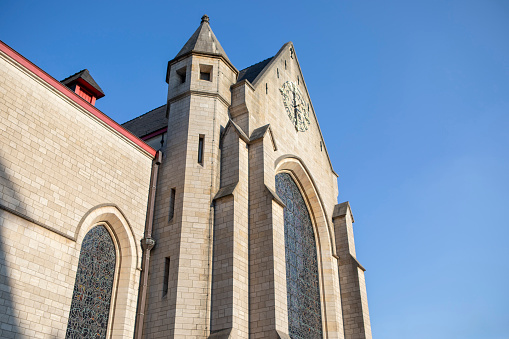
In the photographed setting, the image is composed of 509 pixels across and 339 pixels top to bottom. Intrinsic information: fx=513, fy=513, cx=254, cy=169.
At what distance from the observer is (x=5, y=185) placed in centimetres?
1137

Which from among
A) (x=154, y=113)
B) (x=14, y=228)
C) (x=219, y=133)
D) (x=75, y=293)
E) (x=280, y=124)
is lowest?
(x=75, y=293)

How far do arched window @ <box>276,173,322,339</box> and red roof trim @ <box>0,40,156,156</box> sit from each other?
18.3 ft

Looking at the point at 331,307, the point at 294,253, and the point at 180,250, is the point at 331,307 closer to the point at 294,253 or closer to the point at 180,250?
the point at 294,253

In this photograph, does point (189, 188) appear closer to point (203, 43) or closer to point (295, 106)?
point (203, 43)

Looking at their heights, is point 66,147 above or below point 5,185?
above

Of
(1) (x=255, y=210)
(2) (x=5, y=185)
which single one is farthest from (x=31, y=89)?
(1) (x=255, y=210)

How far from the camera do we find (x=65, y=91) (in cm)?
1370

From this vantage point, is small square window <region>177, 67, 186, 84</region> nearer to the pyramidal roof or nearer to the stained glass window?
the pyramidal roof

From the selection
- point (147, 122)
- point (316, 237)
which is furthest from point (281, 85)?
point (147, 122)

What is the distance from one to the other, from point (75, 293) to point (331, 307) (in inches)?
384

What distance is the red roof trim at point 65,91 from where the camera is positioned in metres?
12.6

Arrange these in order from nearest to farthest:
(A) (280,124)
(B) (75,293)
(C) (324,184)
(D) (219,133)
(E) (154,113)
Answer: (B) (75,293), (D) (219,133), (A) (280,124), (C) (324,184), (E) (154,113)

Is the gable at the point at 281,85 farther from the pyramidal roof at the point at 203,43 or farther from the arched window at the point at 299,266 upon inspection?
the arched window at the point at 299,266

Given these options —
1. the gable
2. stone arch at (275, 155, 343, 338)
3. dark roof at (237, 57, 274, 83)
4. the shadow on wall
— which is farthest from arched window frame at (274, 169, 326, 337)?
the shadow on wall
